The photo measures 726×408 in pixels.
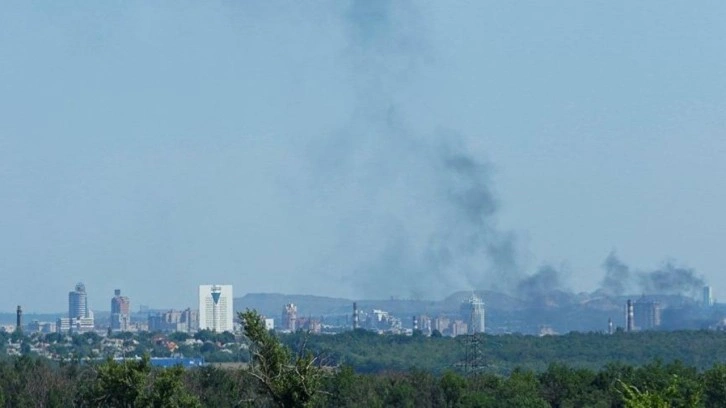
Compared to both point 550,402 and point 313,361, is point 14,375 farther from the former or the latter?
point 313,361

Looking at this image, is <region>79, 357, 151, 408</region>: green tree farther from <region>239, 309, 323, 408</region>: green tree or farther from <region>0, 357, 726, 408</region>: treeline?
<region>0, 357, 726, 408</region>: treeline

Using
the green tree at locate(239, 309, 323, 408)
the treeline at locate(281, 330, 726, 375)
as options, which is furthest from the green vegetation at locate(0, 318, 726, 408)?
the treeline at locate(281, 330, 726, 375)

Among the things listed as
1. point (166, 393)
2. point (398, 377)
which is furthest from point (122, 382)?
point (398, 377)

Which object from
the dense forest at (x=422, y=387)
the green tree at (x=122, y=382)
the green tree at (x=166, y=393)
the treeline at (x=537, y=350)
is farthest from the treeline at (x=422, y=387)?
the treeline at (x=537, y=350)

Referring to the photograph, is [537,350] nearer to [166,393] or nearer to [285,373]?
[166,393]

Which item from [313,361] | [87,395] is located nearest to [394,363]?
[87,395]

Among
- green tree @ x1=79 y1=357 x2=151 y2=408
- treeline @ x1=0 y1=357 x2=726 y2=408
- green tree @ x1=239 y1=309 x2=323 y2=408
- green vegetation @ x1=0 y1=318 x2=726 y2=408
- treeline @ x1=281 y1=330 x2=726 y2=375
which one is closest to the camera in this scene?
green tree @ x1=239 y1=309 x2=323 y2=408
